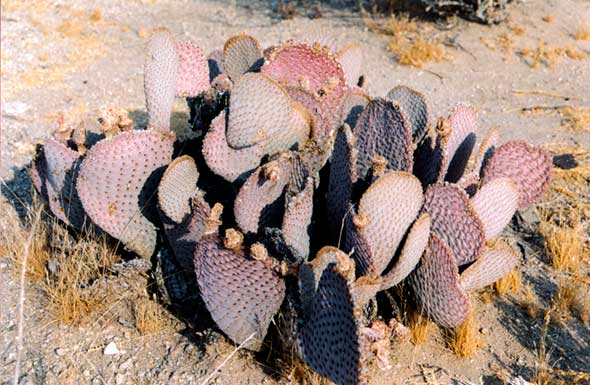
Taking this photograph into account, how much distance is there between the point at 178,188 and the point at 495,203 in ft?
4.53

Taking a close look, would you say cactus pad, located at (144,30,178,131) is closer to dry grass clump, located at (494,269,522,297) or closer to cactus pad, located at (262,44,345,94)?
cactus pad, located at (262,44,345,94)

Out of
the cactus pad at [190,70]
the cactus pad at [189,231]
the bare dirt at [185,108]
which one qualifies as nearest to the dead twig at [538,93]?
the bare dirt at [185,108]

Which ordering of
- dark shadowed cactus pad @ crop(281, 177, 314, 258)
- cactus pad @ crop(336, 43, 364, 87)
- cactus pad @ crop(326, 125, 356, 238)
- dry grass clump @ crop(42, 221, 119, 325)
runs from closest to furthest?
dark shadowed cactus pad @ crop(281, 177, 314, 258)
cactus pad @ crop(326, 125, 356, 238)
dry grass clump @ crop(42, 221, 119, 325)
cactus pad @ crop(336, 43, 364, 87)

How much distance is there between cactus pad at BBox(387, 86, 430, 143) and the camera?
294 cm

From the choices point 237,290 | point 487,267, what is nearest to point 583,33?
point 487,267

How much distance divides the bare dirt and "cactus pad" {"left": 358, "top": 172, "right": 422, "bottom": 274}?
0.55 meters

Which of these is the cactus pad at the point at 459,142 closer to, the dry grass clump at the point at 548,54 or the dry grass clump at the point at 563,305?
the dry grass clump at the point at 563,305

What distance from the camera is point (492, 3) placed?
620cm

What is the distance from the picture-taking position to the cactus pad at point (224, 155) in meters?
2.75

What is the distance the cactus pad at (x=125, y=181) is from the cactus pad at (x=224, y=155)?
→ 23cm

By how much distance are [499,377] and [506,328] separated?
1.06ft

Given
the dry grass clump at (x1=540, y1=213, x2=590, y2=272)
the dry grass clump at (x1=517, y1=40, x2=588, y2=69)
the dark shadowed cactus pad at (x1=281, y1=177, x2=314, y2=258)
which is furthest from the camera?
the dry grass clump at (x1=517, y1=40, x2=588, y2=69)

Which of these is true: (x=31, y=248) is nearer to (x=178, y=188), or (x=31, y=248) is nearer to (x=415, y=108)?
(x=178, y=188)

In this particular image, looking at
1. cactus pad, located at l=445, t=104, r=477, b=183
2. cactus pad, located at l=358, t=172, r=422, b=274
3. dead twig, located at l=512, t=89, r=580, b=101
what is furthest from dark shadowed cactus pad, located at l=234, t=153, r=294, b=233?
dead twig, located at l=512, t=89, r=580, b=101
